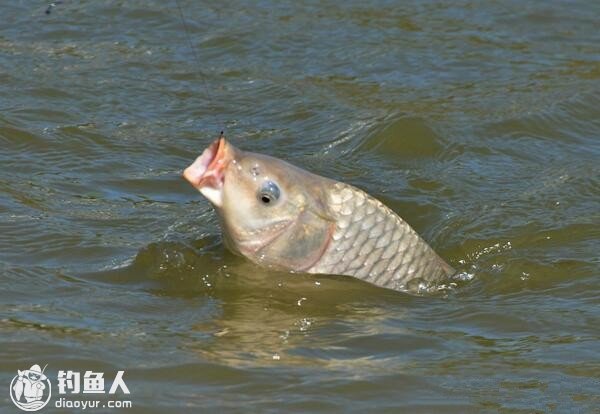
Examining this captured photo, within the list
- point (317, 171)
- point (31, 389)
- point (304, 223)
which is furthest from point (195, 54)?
point (31, 389)

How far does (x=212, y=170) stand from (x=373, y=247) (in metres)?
0.81

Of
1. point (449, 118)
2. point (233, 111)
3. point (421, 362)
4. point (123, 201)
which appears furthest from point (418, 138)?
point (421, 362)

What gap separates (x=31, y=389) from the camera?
5027 mm

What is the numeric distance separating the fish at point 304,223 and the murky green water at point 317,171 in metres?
0.11

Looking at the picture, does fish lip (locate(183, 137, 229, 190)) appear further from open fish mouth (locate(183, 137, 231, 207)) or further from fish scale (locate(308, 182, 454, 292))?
fish scale (locate(308, 182, 454, 292))

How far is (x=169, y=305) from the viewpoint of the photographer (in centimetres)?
607

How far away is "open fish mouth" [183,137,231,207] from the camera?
589 centimetres

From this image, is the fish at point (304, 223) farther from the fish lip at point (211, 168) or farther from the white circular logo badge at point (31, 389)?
the white circular logo badge at point (31, 389)

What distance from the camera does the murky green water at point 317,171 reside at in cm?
535

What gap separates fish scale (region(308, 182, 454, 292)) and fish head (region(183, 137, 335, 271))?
50 mm

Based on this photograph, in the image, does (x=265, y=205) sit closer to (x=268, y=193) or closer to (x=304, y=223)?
(x=268, y=193)

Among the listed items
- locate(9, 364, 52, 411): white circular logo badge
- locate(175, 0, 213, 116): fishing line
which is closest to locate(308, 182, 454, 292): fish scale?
locate(9, 364, 52, 411): white circular logo badge

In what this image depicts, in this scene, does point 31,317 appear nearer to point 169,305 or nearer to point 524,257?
point 169,305

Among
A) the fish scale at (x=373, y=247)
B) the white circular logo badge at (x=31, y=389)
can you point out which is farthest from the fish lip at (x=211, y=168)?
the white circular logo badge at (x=31, y=389)
